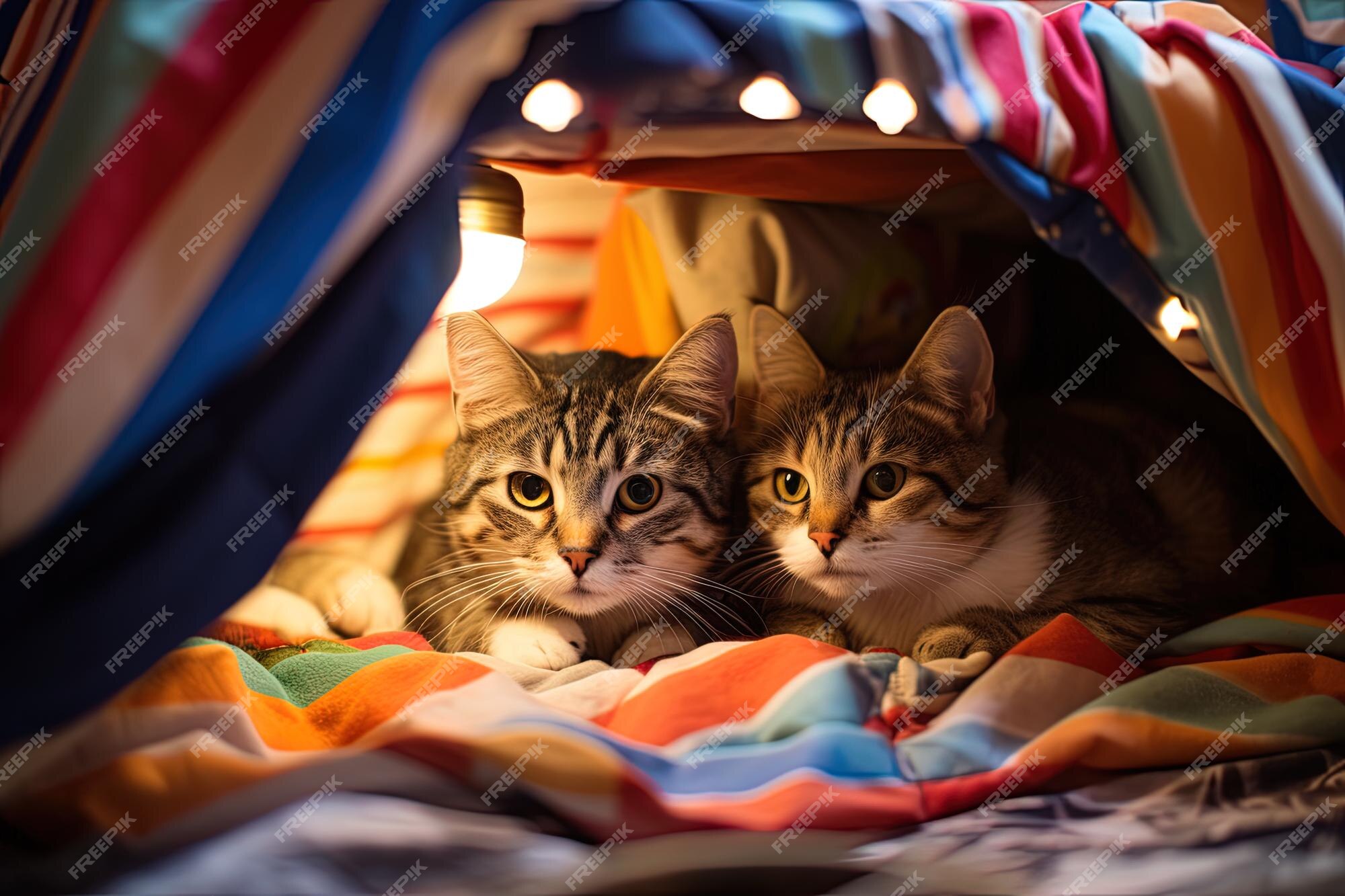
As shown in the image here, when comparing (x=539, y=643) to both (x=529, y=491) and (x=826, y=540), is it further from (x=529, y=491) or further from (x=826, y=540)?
(x=826, y=540)

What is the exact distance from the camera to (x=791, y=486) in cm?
137

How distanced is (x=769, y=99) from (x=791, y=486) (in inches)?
22.2

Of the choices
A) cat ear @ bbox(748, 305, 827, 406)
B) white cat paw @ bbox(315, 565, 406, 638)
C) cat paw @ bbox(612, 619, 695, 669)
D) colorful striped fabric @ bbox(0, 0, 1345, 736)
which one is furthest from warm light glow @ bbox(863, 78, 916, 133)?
white cat paw @ bbox(315, 565, 406, 638)

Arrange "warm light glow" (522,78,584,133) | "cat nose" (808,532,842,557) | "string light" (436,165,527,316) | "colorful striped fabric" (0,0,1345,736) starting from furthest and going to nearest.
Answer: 1. "cat nose" (808,532,842,557)
2. "string light" (436,165,527,316)
3. "warm light glow" (522,78,584,133)
4. "colorful striped fabric" (0,0,1345,736)

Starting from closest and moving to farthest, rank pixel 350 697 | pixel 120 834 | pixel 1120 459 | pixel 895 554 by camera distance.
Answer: pixel 120 834, pixel 350 697, pixel 895 554, pixel 1120 459

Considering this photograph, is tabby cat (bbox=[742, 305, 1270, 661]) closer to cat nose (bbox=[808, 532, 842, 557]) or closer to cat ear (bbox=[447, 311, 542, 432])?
cat nose (bbox=[808, 532, 842, 557])

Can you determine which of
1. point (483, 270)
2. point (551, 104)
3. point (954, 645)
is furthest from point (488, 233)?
point (954, 645)

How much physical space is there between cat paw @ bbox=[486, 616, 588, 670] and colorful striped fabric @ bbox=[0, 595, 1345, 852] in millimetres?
105

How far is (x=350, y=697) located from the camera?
1001 mm

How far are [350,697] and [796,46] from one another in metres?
0.86

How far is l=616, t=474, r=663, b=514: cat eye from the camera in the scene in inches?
51.4

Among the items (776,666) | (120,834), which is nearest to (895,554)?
(776,666)

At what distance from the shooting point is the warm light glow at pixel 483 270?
47.3 inches

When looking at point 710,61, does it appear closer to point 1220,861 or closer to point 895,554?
point 895,554
